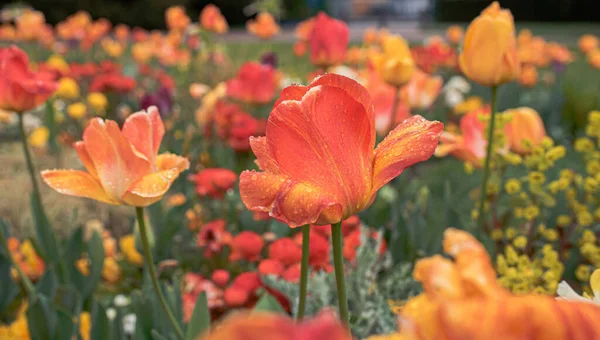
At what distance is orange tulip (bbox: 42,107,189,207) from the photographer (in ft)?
2.62

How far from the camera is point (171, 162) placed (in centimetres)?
88

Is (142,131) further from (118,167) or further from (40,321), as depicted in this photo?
(40,321)

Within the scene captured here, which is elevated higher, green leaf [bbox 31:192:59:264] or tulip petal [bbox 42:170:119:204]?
tulip petal [bbox 42:170:119:204]

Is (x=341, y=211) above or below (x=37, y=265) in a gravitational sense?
above

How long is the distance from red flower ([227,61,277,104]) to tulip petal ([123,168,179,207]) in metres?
1.55

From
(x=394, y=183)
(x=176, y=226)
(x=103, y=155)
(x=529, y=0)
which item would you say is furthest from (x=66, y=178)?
(x=529, y=0)

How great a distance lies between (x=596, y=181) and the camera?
4.09ft

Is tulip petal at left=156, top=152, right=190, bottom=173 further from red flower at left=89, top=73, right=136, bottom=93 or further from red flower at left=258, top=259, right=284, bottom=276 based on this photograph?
red flower at left=89, top=73, right=136, bottom=93

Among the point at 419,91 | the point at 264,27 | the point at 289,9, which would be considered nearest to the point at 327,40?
the point at 419,91

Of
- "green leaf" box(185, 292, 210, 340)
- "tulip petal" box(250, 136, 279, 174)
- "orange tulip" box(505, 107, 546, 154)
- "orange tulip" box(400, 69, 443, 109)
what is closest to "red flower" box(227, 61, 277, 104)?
"orange tulip" box(400, 69, 443, 109)

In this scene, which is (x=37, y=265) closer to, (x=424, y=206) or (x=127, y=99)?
(x=424, y=206)

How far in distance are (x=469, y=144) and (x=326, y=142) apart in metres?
0.95

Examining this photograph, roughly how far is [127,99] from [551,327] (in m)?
3.60

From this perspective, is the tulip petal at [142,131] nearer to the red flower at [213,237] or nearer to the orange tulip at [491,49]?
the orange tulip at [491,49]
